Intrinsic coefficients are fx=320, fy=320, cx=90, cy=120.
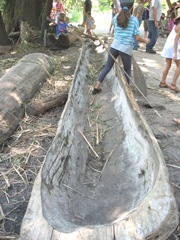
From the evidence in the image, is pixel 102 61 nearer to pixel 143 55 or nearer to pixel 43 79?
pixel 43 79

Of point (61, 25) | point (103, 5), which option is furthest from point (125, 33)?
point (103, 5)

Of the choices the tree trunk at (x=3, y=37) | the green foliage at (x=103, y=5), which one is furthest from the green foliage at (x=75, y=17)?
the tree trunk at (x=3, y=37)

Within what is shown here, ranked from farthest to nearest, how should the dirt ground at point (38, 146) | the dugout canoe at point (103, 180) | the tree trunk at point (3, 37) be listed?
the tree trunk at point (3, 37)
the dirt ground at point (38, 146)
the dugout canoe at point (103, 180)

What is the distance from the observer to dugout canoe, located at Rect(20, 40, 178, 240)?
2061 mm

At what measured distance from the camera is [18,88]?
471cm

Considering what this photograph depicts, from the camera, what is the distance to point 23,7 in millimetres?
Answer: 9047

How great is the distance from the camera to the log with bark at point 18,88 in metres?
4.04

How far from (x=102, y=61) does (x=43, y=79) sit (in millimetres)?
1666

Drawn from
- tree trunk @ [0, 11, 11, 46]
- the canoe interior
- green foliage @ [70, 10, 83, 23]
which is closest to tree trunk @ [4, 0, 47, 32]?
tree trunk @ [0, 11, 11, 46]

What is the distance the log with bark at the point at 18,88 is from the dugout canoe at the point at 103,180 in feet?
2.50

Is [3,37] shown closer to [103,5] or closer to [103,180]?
[103,180]

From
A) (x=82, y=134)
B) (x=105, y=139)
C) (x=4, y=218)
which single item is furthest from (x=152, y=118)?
(x=4, y=218)

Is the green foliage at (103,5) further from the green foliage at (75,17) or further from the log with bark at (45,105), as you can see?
the log with bark at (45,105)

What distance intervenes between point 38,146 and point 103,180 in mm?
972
